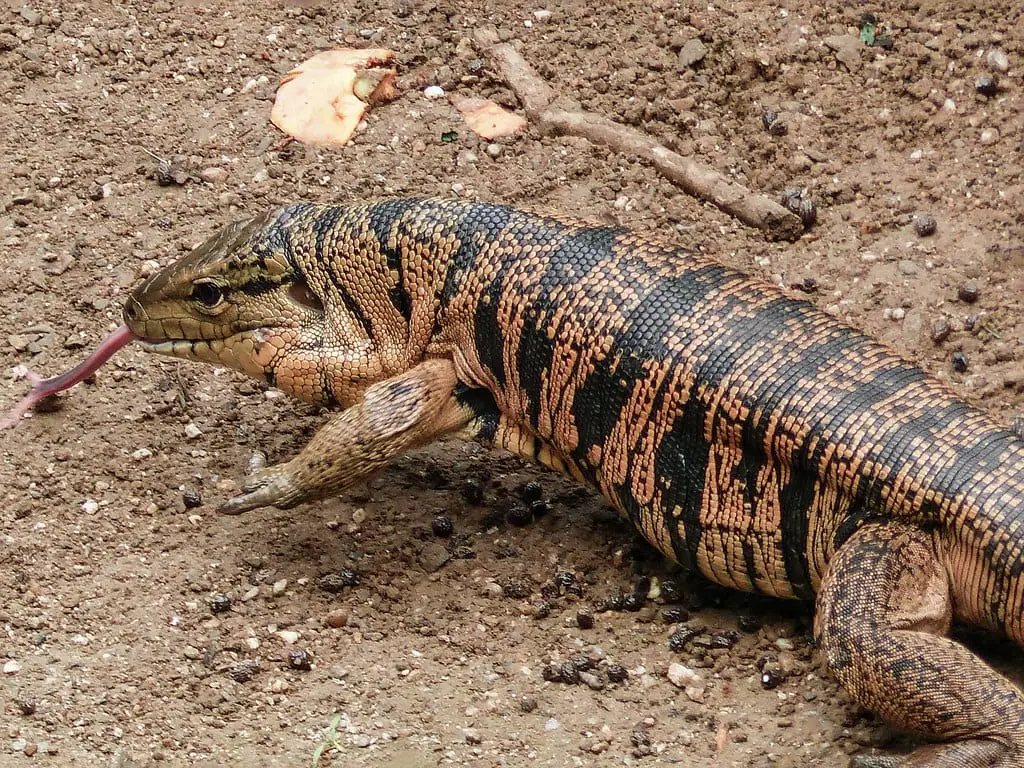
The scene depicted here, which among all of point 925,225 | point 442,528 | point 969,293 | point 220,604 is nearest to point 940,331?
point 969,293

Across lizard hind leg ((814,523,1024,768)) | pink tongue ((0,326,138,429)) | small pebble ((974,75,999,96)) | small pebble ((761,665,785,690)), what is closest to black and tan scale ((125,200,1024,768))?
lizard hind leg ((814,523,1024,768))

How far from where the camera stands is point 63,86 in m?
10.2

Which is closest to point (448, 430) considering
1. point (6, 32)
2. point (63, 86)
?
point (63, 86)

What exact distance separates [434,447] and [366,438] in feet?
4.43

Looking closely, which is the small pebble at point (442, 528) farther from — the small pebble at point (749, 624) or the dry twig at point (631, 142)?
the dry twig at point (631, 142)

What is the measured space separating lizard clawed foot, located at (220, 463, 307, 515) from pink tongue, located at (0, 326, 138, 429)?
1.30 metres

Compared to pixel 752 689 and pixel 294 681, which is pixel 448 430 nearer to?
pixel 294 681

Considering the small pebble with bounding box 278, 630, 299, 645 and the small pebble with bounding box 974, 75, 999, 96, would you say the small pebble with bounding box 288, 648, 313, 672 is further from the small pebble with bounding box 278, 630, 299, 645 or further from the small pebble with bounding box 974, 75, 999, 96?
the small pebble with bounding box 974, 75, 999, 96

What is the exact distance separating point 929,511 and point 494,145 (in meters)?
4.95

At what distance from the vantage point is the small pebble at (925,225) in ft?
27.6

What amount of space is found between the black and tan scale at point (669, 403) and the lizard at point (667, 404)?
11 millimetres

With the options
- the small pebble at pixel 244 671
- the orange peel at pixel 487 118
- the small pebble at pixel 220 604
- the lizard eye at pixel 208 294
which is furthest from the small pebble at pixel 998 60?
the small pebble at pixel 244 671

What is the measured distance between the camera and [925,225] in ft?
27.6

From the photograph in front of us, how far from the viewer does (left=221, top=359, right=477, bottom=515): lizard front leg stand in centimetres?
677
